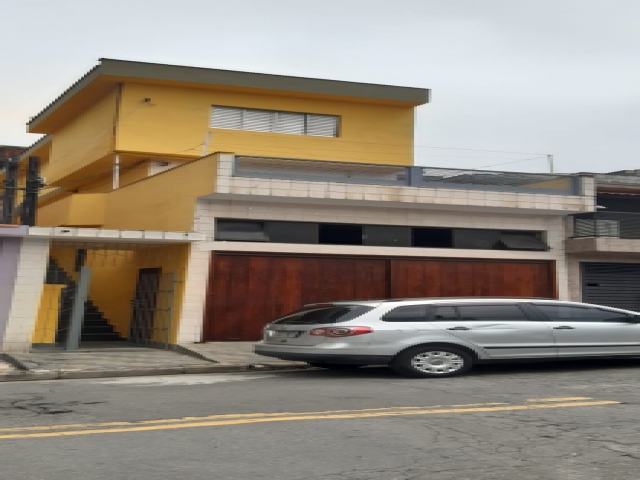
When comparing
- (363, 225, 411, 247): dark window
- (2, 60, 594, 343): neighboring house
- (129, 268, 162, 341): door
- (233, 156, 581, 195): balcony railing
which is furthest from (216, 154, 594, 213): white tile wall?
(129, 268, 162, 341): door

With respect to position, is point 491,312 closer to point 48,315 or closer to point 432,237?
point 432,237

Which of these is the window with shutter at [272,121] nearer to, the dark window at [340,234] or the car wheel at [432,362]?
the dark window at [340,234]

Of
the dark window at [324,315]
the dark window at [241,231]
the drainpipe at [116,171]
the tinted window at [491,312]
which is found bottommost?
the dark window at [324,315]

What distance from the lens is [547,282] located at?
2084 centimetres

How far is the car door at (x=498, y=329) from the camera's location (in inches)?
496

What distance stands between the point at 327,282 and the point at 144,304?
480 cm

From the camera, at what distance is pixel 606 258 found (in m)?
21.3

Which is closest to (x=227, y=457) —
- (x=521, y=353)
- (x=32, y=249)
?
(x=521, y=353)

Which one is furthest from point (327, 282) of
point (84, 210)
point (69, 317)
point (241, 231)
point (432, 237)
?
point (84, 210)

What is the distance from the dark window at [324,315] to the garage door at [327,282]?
17.3 feet

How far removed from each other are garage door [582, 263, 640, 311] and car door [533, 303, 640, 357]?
311 inches

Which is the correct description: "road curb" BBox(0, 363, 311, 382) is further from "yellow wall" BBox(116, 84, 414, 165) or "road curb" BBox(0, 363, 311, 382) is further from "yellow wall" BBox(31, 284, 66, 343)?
"yellow wall" BBox(116, 84, 414, 165)

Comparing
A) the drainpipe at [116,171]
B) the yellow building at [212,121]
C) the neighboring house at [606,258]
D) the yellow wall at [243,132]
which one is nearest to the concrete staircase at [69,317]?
the yellow building at [212,121]

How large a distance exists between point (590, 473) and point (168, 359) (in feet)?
35.8
